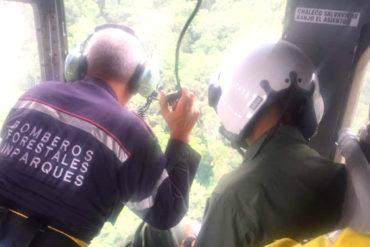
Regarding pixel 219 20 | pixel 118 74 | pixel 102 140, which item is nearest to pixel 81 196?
pixel 102 140

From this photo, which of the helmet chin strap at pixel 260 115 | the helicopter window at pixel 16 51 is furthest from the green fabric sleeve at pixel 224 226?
the helicopter window at pixel 16 51

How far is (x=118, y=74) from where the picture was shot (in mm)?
1519

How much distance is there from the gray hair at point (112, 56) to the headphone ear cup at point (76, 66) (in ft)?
0.08

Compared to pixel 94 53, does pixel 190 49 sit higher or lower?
higher

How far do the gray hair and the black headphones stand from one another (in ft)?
0.08

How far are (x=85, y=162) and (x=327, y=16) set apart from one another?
1178mm

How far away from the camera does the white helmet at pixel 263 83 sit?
4.01 feet

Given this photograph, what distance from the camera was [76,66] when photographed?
5.12 feet

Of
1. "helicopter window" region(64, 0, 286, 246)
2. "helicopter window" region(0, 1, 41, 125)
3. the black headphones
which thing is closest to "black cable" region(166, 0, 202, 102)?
the black headphones

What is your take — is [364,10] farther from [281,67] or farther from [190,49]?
[190,49]

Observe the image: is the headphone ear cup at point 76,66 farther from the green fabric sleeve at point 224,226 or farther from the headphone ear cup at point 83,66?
the green fabric sleeve at point 224,226

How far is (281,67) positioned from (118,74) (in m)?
0.68

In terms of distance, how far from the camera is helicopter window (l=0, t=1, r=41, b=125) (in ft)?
6.69

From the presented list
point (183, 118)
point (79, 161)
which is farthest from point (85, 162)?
point (183, 118)
